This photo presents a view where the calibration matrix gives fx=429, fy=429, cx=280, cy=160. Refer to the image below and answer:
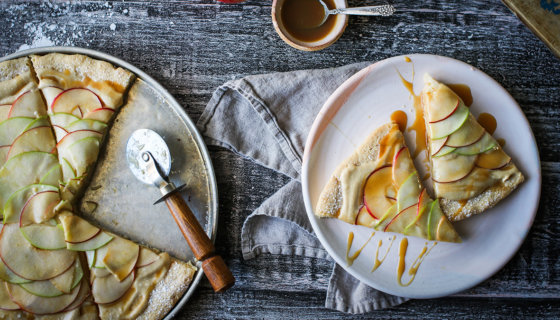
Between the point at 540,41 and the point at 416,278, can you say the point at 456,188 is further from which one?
the point at 540,41

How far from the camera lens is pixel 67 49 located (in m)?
2.56

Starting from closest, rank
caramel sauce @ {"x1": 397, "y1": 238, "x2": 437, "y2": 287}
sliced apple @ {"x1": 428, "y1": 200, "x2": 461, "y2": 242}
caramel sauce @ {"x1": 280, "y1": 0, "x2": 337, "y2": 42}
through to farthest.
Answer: sliced apple @ {"x1": 428, "y1": 200, "x2": 461, "y2": 242} < caramel sauce @ {"x1": 397, "y1": 238, "x2": 437, "y2": 287} < caramel sauce @ {"x1": 280, "y1": 0, "x2": 337, "y2": 42}

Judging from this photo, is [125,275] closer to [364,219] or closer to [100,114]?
[100,114]

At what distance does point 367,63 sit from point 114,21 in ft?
5.28

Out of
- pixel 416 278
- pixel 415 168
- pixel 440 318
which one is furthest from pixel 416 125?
pixel 440 318

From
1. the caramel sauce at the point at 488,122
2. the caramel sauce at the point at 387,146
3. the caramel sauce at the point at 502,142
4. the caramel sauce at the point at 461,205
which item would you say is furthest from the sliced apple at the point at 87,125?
the caramel sauce at the point at 502,142

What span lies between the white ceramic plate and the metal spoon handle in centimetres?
32

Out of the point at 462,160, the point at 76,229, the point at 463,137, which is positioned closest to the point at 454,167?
the point at 462,160

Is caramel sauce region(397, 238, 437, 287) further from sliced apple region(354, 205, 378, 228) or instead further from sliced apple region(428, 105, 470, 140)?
sliced apple region(428, 105, 470, 140)

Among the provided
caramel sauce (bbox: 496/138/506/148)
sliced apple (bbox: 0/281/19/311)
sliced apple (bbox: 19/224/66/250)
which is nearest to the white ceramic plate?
caramel sauce (bbox: 496/138/506/148)

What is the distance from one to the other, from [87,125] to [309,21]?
57.3 inches

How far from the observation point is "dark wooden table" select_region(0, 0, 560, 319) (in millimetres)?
2641

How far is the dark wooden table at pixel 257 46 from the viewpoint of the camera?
8.66ft

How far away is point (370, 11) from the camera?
2574mm
